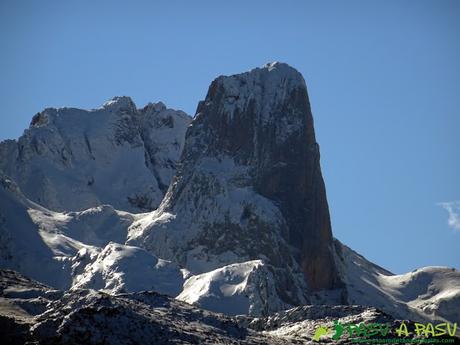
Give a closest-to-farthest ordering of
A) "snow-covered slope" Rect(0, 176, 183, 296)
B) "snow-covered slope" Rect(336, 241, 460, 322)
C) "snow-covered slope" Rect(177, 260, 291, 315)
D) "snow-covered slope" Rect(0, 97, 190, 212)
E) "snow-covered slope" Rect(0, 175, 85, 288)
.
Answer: "snow-covered slope" Rect(177, 260, 291, 315)
"snow-covered slope" Rect(0, 176, 183, 296)
"snow-covered slope" Rect(0, 175, 85, 288)
"snow-covered slope" Rect(336, 241, 460, 322)
"snow-covered slope" Rect(0, 97, 190, 212)

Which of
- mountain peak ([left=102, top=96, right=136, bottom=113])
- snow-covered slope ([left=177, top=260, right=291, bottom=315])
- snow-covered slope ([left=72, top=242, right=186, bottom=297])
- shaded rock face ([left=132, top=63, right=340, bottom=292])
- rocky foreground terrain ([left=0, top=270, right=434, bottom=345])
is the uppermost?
mountain peak ([left=102, top=96, right=136, bottom=113])

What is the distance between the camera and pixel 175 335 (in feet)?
80.4

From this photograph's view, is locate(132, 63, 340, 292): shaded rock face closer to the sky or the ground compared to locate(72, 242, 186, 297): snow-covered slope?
closer to the sky

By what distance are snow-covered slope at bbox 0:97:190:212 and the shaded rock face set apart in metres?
31.3

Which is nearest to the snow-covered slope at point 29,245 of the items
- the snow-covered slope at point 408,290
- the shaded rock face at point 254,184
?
the shaded rock face at point 254,184

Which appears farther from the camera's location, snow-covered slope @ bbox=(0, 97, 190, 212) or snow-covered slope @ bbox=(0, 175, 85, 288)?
snow-covered slope @ bbox=(0, 97, 190, 212)

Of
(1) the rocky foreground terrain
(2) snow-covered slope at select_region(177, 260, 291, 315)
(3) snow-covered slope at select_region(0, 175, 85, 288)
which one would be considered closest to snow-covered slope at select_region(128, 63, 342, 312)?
(3) snow-covered slope at select_region(0, 175, 85, 288)

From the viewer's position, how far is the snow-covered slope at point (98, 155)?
483ft

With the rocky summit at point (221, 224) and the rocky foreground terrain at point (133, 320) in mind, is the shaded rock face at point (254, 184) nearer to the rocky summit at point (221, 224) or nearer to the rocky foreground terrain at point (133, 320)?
the rocky summit at point (221, 224)

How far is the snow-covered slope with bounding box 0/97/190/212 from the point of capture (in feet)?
483

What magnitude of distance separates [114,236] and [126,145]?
44.2m

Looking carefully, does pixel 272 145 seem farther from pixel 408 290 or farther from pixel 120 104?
pixel 120 104

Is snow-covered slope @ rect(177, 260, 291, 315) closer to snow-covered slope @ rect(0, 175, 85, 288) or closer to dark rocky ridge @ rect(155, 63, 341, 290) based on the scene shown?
snow-covered slope @ rect(0, 175, 85, 288)

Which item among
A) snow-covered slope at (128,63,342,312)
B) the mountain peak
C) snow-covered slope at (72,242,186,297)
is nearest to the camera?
snow-covered slope at (72,242,186,297)
